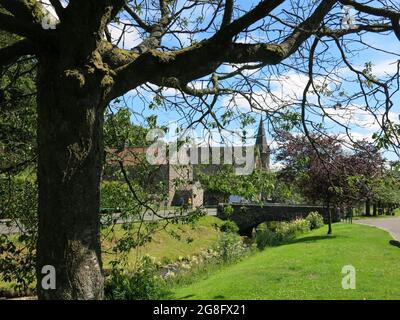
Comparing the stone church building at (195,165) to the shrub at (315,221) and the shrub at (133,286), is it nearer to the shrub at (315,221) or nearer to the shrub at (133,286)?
the shrub at (133,286)

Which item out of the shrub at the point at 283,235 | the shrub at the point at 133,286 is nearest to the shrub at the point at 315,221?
the shrub at the point at 283,235

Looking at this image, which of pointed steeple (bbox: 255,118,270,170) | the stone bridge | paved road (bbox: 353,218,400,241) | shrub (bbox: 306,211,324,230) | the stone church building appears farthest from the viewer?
the stone bridge

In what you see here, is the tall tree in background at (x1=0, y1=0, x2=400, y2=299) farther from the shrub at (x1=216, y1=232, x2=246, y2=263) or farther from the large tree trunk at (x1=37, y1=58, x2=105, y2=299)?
the shrub at (x1=216, y1=232, x2=246, y2=263)

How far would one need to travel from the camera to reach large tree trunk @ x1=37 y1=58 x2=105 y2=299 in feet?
12.6

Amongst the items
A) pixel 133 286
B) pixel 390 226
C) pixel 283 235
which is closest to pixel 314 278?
pixel 133 286

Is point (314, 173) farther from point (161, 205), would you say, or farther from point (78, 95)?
point (78, 95)

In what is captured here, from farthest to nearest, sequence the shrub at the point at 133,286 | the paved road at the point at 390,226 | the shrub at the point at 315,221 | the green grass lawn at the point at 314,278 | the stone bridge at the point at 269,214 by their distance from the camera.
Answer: the stone bridge at the point at 269,214
the shrub at the point at 315,221
the paved road at the point at 390,226
the green grass lawn at the point at 314,278
the shrub at the point at 133,286

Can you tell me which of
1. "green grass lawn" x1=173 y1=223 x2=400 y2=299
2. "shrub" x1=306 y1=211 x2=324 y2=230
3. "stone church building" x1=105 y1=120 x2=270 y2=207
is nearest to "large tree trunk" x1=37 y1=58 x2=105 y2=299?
"stone church building" x1=105 y1=120 x2=270 y2=207

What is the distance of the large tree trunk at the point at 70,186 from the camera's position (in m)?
3.85

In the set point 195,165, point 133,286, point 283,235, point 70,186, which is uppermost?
point 195,165

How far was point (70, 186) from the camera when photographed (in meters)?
3.91

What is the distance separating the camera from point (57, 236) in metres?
3.87

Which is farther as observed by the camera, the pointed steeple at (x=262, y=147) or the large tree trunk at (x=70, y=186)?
the pointed steeple at (x=262, y=147)

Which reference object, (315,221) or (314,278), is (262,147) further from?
(315,221)
